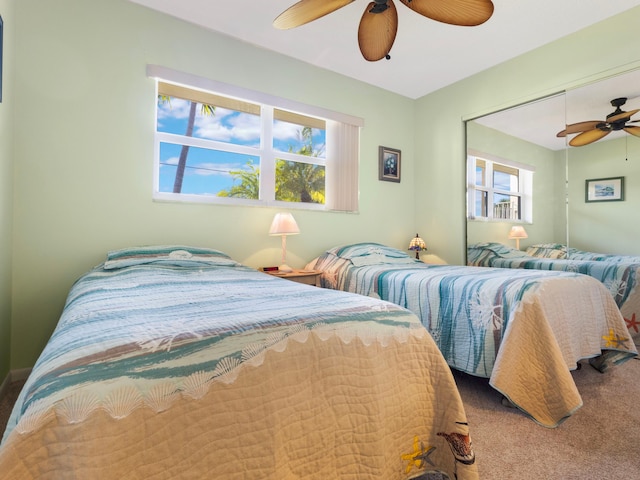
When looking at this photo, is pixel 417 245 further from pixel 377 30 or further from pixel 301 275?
pixel 377 30

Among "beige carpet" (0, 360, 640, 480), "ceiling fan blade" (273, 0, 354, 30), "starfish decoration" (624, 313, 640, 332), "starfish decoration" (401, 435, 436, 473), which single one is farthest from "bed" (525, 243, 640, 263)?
"ceiling fan blade" (273, 0, 354, 30)

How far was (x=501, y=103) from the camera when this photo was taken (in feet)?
10.9

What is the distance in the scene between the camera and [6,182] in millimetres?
1923

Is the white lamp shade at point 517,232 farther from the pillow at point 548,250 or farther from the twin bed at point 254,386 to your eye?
the twin bed at point 254,386

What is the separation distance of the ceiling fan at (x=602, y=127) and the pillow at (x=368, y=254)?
1.68 m

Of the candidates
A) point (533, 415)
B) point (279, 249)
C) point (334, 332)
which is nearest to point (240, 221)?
point (279, 249)

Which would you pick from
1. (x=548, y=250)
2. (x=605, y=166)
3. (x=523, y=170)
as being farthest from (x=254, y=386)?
(x=523, y=170)

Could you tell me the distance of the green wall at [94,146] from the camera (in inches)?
84.7

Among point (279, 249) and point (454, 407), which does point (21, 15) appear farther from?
point (454, 407)

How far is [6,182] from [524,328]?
113 inches

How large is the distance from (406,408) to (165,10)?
10.0 feet

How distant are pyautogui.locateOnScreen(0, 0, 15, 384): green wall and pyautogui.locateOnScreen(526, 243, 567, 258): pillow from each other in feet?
12.5

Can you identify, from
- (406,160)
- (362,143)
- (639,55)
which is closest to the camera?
(639,55)

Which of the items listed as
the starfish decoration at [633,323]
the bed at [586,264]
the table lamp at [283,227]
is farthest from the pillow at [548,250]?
the table lamp at [283,227]
